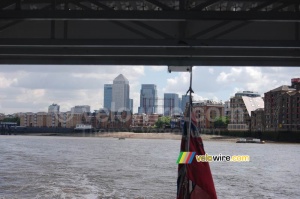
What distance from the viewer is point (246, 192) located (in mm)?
27406

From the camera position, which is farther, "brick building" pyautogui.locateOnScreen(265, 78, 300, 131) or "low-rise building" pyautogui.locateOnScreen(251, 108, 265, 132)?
"low-rise building" pyautogui.locateOnScreen(251, 108, 265, 132)

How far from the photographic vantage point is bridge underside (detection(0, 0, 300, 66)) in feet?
33.1

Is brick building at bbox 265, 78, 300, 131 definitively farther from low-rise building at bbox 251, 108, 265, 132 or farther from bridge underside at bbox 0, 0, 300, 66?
bridge underside at bbox 0, 0, 300, 66

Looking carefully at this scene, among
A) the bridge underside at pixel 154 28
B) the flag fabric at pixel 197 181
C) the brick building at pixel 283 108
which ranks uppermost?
the brick building at pixel 283 108

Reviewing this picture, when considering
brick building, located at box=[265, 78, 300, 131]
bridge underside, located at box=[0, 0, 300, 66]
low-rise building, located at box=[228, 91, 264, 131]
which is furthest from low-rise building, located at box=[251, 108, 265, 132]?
bridge underside, located at box=[0, 0, 300, 66]

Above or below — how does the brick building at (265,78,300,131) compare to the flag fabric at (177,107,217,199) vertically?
above

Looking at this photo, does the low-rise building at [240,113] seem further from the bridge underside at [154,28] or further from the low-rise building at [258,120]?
the bridge underside at [154,28]

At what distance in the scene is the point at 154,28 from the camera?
11562 mm

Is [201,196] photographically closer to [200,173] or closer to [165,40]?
[200,173]

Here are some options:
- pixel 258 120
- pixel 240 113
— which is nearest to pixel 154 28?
pixel 258 120

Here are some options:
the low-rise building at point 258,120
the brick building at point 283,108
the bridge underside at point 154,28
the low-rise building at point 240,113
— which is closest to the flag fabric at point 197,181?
the bridge underside at point 154,28

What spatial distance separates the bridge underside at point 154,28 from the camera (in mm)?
10078

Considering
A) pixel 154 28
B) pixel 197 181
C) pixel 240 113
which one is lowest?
pixel 197 181

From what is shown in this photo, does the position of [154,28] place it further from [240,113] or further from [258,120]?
[240,113]
